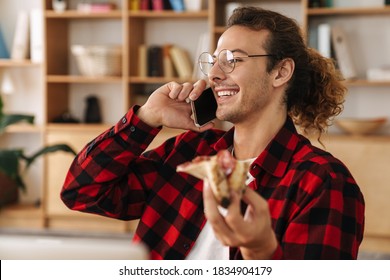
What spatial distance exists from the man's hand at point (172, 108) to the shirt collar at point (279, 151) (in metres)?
0.12

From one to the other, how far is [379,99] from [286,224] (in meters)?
2.99

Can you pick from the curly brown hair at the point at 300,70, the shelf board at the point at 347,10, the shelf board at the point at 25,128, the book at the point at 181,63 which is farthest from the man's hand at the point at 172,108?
the shelf board at the point at 25,128

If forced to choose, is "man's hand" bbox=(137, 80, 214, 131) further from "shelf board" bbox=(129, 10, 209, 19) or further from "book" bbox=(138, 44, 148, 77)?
"book" bbox=(138, 44, 148, 77)

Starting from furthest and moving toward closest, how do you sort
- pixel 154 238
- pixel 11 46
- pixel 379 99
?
pixel 11 46 < pixel 379 99 < pixel 154 238

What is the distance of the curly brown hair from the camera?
1708 mm

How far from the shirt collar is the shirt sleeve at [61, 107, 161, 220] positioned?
220 mm

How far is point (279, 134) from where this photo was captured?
166cm

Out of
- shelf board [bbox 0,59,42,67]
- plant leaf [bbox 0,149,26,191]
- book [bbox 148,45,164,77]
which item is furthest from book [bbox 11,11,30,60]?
plant leaf [bbox 0,149,26,191]

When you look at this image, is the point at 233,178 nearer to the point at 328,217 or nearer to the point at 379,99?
the point at 328,217

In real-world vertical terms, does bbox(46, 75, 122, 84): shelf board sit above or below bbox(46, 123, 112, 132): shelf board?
above

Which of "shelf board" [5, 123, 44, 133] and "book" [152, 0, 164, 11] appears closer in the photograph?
"book" [152, 0, 164, 11]

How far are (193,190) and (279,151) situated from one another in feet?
0.80

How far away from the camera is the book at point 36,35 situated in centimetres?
446

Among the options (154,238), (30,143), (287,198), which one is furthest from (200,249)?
(30,143)
